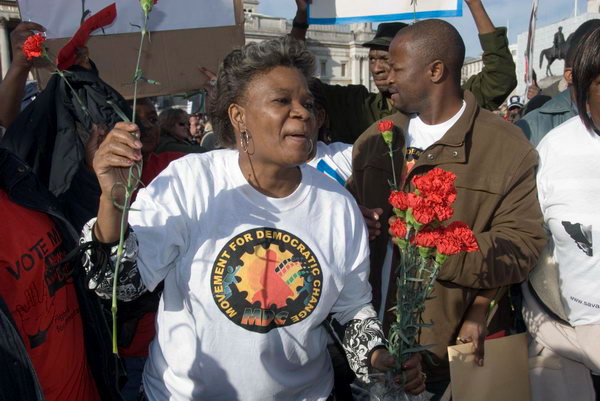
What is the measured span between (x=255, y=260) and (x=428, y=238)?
58cm

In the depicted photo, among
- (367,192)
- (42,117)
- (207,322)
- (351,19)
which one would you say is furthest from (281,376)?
(351,19)

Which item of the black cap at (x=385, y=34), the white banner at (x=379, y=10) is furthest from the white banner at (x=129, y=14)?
the black cap at (x=385, y=34)

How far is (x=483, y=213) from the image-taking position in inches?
87.8

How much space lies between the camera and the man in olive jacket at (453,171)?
2117 millimetres

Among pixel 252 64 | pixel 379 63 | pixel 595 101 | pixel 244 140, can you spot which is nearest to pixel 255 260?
pixel 244 140

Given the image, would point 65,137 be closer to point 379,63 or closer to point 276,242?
point 276,242

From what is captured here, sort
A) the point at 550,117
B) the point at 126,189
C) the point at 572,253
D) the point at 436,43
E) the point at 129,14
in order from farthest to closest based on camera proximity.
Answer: the point at 129,14 < the point at 550,117 < the point at 436,43 < the point at 572,253 < the point at 126,189

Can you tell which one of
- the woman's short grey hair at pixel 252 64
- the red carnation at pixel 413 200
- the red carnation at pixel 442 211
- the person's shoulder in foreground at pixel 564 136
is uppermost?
the woman's short grey hair at pixel 252 64

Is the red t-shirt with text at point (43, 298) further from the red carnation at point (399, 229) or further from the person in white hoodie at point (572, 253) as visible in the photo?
the person in white hoodie at point (572, 253)

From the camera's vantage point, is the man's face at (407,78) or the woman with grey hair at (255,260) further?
the man's face at (407,78)

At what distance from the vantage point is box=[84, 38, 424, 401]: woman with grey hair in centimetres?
177

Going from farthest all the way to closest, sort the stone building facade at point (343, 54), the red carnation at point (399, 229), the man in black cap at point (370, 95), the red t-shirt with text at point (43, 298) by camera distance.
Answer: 1. the stone building facade at point (343, 54)
2. the man in black cap at point (370, 95)
3. the red t-shirt with text at point (43, 298)
4. the red carnation at point (399, 229)

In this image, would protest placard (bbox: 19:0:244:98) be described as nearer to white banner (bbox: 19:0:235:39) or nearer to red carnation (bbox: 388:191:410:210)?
white banner (bbox: 19:0:235:39)

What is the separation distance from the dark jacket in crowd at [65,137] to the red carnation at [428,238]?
1.47m
